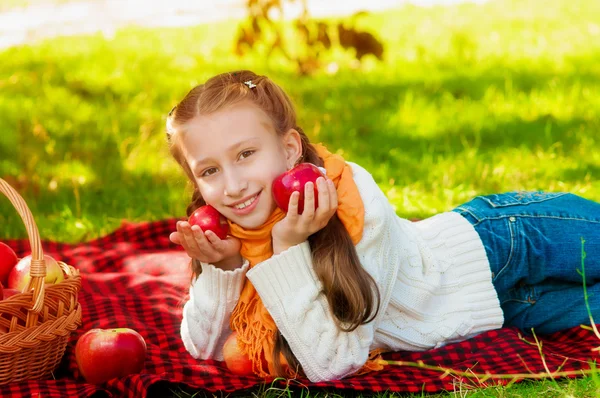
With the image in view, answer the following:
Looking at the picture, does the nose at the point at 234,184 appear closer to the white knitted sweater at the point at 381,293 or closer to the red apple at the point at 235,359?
the white knitted sweater at the point at 381,293

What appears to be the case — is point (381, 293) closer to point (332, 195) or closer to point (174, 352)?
point (332, 195)

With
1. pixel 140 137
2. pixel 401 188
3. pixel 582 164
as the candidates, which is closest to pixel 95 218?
pixel 140 137

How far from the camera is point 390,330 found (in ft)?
10.3

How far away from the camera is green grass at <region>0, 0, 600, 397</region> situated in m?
4.98

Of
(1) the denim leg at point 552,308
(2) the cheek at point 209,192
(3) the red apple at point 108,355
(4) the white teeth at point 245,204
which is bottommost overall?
(1) the denim leg at point 552,308

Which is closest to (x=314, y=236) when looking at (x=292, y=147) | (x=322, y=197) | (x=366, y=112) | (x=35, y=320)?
(x=322, y=197)

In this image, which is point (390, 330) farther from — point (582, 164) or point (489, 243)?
point (582, 164)

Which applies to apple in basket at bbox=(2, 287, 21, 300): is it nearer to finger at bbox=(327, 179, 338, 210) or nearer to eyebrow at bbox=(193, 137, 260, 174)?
eyebrow at bbox=(193, 137, 260, 174)

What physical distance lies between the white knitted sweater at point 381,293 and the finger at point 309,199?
0.56ft

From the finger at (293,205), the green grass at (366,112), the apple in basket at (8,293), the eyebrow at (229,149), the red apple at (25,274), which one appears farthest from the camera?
the green grass at (366,112)

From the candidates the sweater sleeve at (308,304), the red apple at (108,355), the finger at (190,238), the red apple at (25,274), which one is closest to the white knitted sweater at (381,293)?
the sweater sleeve at (308,304)

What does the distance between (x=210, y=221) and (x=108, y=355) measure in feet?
1.80

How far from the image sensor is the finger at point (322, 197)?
2795 mm

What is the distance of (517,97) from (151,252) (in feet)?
9.98
